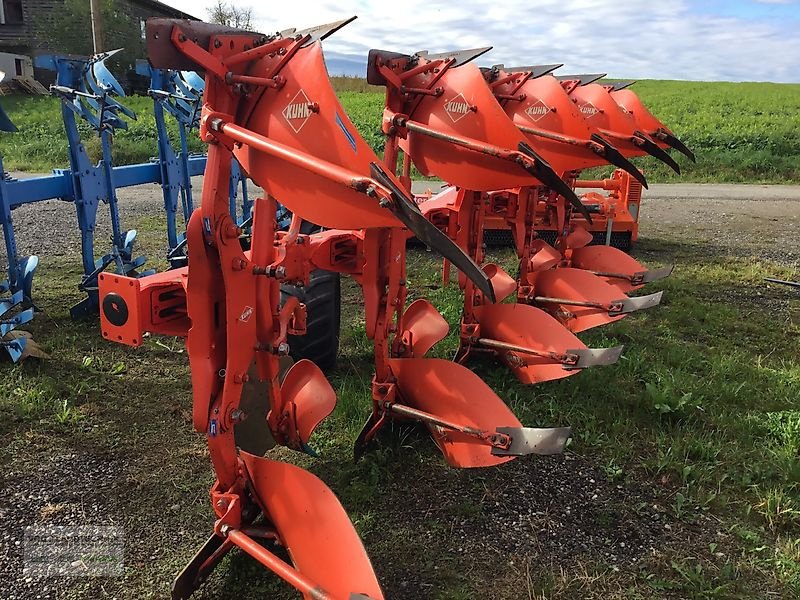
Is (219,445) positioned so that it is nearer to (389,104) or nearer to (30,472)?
(30,472)

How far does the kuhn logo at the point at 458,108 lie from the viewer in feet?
10.4

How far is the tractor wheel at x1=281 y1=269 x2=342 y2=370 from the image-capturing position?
4.19 meters

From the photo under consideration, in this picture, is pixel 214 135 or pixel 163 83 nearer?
pixel 214 135

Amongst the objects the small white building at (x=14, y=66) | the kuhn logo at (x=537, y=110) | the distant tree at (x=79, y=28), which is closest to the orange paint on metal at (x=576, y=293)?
the kuhn logo at (x=537, y=110)

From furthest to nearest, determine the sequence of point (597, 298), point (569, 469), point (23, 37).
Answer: point (23, 37)
point (597, 298)
point (569, 469)

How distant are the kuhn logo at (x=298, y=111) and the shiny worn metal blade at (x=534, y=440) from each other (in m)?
1.69

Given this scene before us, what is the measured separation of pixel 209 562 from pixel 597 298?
3.60 m

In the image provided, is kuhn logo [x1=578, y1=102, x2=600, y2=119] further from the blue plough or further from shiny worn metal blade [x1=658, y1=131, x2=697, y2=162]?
the blue plough

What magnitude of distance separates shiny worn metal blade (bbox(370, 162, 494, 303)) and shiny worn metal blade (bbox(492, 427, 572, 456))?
44.7 inches

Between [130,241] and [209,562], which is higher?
[130,241]

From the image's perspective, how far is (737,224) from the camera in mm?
10195

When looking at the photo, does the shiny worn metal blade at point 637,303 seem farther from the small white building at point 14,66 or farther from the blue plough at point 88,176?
the small white building at point 14,66

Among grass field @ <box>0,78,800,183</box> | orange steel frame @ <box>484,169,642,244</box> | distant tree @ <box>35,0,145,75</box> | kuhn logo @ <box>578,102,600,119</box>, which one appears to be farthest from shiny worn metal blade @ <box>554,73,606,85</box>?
distant tree @ <box>35,0,145,75</box>

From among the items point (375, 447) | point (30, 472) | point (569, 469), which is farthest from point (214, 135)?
point (569, 469)
